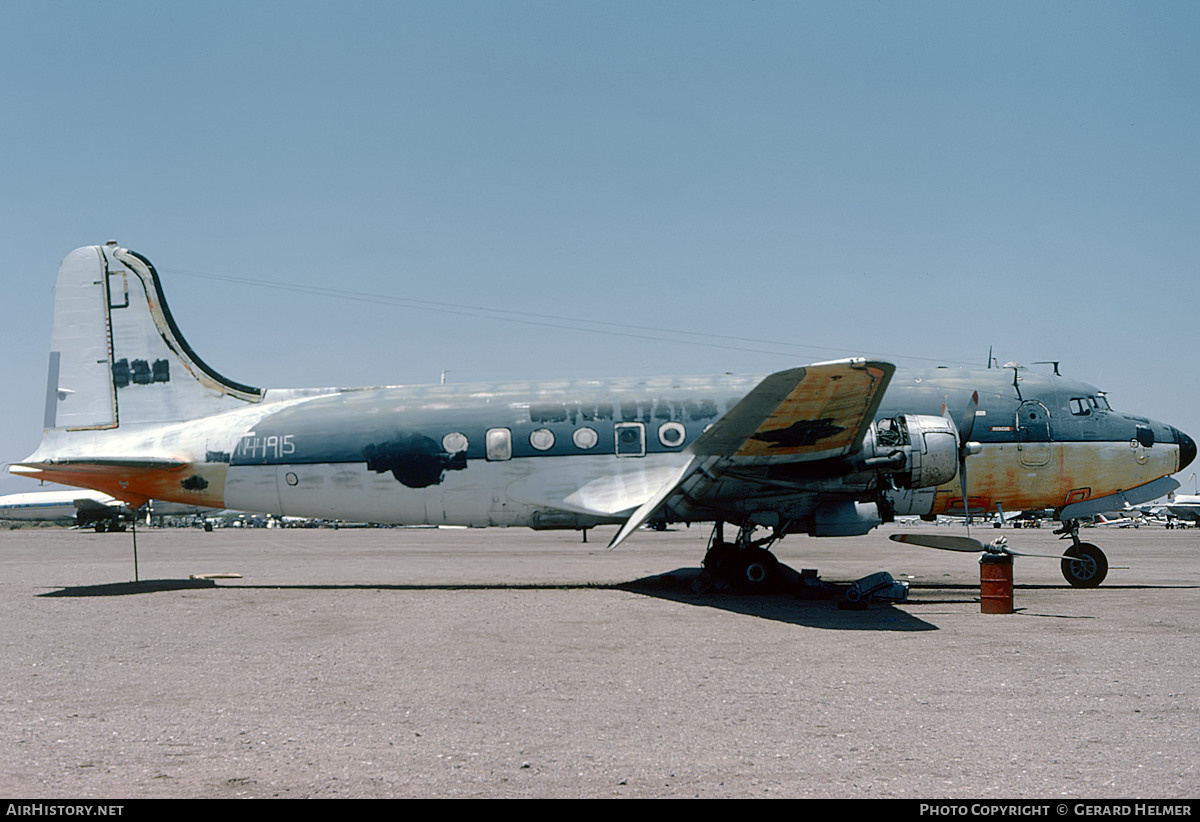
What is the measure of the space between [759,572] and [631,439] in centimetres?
370

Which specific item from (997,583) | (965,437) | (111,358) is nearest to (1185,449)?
(965,437)

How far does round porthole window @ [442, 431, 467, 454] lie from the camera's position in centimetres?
1886

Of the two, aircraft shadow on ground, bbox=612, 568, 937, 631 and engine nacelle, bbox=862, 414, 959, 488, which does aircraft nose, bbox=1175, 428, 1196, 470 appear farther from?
aircraft shadow on ground, bbox=612, 568, 937, 631

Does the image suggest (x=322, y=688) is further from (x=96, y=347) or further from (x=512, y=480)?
(x=96, y=347)

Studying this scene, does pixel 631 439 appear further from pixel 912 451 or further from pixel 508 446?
pixel 912 451

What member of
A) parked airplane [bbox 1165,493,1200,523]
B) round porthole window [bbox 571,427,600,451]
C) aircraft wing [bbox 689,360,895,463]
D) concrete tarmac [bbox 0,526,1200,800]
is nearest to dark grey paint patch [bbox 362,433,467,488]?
round porthole window [bbox 571,427,600,451]

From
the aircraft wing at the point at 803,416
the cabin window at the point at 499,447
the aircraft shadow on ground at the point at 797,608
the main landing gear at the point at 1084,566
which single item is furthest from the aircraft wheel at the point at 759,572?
the main landing gear at the point at 1084,566

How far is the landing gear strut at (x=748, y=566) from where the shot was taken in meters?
17.5

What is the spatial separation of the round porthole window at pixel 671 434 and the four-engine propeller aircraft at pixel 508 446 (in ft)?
0.10

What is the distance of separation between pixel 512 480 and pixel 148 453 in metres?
8.02

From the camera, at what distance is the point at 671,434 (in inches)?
739

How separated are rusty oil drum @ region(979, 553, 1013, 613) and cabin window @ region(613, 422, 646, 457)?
6.95m

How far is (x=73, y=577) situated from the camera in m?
23.1

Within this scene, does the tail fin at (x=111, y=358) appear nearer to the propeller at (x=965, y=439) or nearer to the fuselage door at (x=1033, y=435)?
the propeller at (x=965, y=439)
